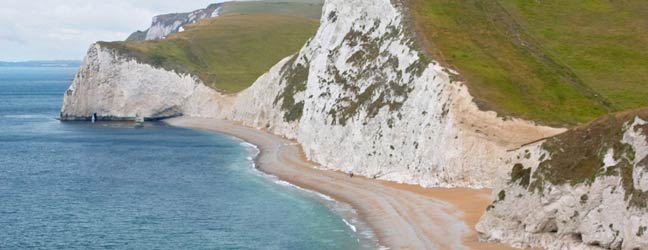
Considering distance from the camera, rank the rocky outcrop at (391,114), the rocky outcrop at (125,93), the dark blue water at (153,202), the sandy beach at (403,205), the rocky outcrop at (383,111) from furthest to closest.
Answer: the rocky outcrop at (125,93)
the rocky outcrop at (383,111)
the rocky outcrop at (391,114)
the dark blue water at (153,202)
the sandy beach at (403,205)

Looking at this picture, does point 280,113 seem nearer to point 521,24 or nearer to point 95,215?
point 521,24

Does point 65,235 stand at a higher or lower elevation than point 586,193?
lower

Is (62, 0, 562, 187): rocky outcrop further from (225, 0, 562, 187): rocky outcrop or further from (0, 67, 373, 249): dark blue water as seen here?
(0, 67, 373, 249): dark blue water

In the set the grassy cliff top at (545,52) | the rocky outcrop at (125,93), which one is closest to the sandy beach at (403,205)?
the grassy cliff top at (545,52)

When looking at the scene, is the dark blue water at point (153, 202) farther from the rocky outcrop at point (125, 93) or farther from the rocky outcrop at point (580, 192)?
the rocky outcrop at point (125, 93)

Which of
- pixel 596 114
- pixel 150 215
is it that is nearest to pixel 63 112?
pixel 150 215

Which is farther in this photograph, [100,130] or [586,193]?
[100,130]

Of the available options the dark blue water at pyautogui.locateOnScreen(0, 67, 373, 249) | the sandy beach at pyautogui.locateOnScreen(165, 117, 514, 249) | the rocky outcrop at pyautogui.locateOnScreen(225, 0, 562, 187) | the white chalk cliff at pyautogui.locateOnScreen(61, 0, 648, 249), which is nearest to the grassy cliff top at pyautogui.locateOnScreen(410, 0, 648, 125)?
the rocky outcrop at pyautogui.locateOnScreen(225, 0, 562, 187)

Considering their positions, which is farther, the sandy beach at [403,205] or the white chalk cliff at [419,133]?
the sandy beach at [403,205]
